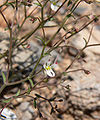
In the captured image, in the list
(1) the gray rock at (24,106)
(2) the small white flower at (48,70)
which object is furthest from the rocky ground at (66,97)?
(2) the small white flower at (48,70)

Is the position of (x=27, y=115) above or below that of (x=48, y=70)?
below

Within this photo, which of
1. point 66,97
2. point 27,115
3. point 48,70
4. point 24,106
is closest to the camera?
point 48,70

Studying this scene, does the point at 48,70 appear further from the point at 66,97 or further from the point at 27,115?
the point at 66,97

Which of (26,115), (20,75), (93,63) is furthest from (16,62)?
(93,63)

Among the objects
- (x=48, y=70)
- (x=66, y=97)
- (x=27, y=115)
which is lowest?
(x=66, y=97)

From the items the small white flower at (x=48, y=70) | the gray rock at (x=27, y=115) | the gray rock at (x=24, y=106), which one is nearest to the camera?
the small white flower at (x=48, y=70)

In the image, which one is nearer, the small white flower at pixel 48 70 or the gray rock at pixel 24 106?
the small white flower at pixel 48 70

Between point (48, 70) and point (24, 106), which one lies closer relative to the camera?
point (48, 70)

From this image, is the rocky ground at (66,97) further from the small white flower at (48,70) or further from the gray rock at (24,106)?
the small white flower at (48,70)

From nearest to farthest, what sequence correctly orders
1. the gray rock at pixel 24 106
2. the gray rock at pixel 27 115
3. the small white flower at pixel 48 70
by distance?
1. the small white flower at pixel 48 70
2. the gray rock at pixel 27 115
3. the gray rock at pixel 24 106

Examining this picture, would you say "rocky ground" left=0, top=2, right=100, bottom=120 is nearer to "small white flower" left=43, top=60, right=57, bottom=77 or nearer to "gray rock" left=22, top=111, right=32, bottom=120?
"gray rock" left=22, top=111, right=32, bottom=120

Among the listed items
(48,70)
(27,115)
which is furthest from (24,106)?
(48,70)
